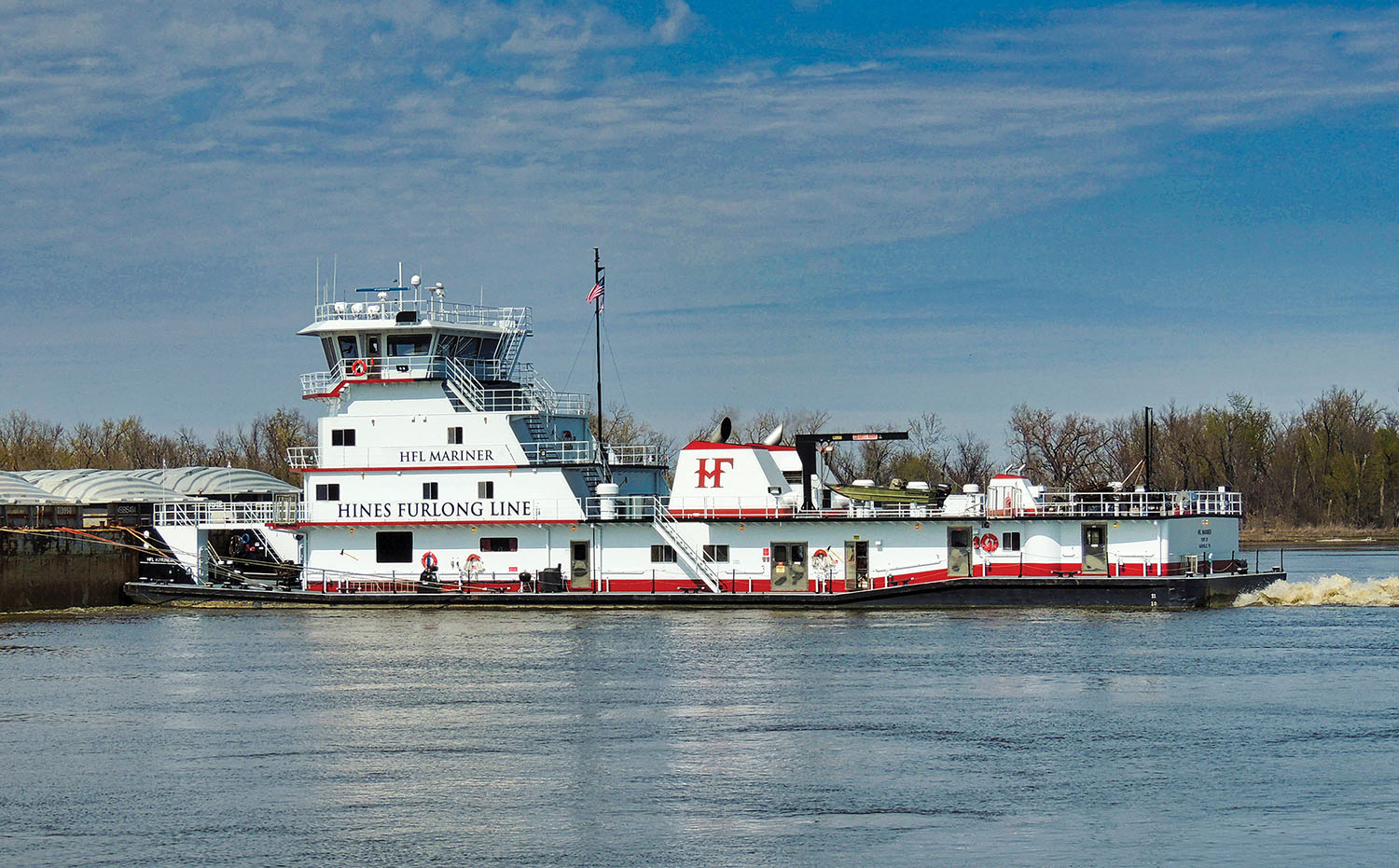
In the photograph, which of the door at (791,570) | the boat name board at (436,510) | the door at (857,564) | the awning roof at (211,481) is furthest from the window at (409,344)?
the awning roof at (211,481)

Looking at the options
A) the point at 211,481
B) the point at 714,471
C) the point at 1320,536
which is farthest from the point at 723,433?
the point at 1320,536

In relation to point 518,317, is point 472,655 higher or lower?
lower

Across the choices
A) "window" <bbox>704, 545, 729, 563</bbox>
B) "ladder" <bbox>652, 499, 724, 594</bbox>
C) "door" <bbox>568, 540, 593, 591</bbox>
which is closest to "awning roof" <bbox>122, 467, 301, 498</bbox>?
"door" <bbox>568, 540, 593, 591</bbox>

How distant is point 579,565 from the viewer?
45.8 metres

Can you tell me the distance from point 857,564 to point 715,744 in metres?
19.3

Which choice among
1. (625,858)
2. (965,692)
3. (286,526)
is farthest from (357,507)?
(625,858)

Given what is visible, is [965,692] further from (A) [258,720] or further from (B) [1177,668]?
(A) [258,720]

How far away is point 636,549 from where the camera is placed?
45531 millimetres

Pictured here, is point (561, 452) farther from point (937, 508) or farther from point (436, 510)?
point (937, 508)

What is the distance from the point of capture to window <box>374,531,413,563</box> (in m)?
46.5

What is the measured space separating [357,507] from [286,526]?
2495mm

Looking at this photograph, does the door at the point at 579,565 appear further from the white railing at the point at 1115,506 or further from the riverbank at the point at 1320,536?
the riverbank at the point at 1320,536

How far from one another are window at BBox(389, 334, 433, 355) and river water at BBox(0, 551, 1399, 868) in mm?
9283

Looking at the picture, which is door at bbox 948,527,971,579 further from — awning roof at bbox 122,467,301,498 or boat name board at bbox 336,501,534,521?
awning roof at bbox 122,467,301,498
